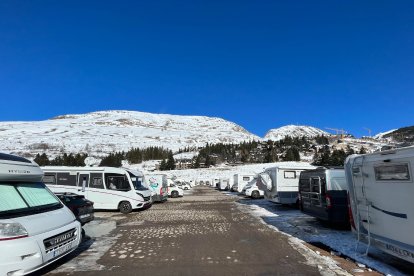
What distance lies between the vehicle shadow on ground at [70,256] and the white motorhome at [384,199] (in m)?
6.31

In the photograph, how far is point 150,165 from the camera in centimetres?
14088

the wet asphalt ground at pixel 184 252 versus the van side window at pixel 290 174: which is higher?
the van side window at pixel 290 174

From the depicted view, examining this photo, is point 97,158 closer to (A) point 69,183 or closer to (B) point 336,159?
(B) point 336,159

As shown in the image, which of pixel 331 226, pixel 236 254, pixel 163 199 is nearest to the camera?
pixel 236 254

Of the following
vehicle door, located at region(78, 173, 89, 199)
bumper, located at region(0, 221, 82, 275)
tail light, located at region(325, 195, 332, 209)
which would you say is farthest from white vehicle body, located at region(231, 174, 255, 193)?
bumper, located at region(0, 221, 82, 275)

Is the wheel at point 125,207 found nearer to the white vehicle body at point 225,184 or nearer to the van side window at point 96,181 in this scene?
the van side window at point 96,181

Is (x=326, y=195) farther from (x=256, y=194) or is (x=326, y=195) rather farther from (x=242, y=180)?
(x=242, y=180)

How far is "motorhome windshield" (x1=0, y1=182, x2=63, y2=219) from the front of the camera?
6407mm

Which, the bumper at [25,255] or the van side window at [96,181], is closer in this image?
the bumper at [25,255]

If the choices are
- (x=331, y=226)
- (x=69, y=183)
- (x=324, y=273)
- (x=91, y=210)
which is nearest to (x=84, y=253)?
(x=91, y=210)

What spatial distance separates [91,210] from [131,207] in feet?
20.2

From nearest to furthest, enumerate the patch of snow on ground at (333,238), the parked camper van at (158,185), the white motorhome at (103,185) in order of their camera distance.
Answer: the patch of snow on ground at (333,238)
the white motorhome at (103,185)
the parked camper van at (158,185)

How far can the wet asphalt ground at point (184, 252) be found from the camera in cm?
696

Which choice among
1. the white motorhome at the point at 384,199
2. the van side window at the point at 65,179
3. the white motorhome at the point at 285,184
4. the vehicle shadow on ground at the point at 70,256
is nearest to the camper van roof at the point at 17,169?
the vehicle shadow on ground at the point at 70,256
